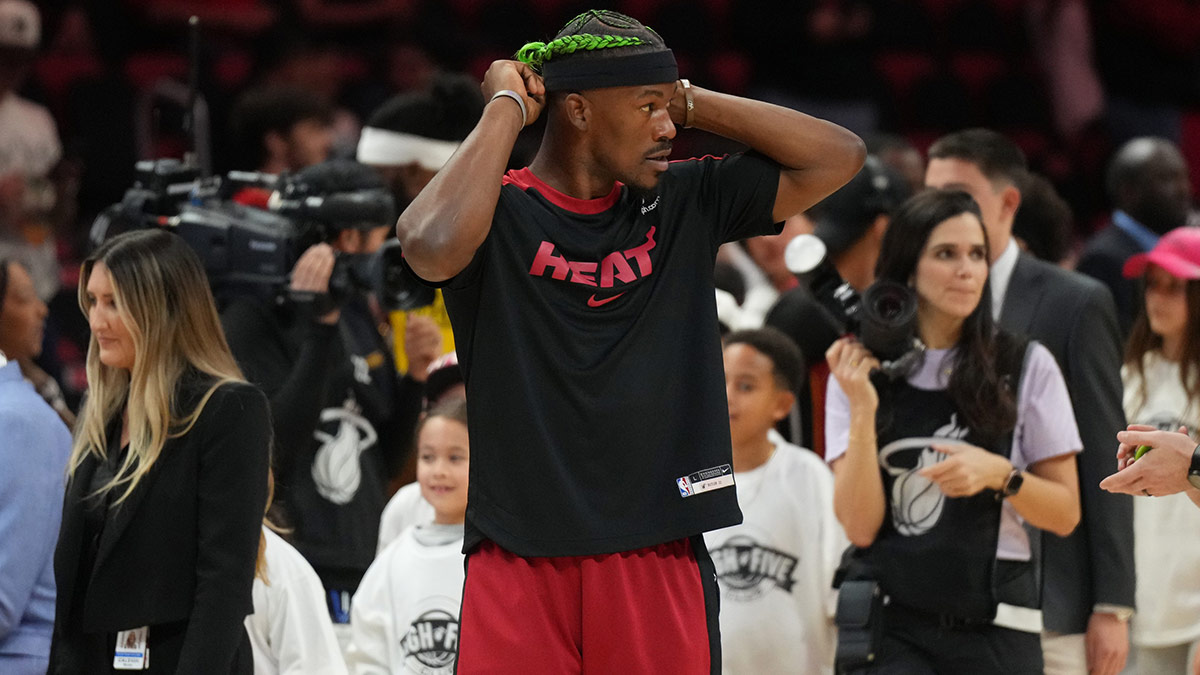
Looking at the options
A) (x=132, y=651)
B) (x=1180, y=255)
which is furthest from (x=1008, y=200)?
(x=132, y=651)

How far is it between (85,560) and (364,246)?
173cm

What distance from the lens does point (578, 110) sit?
2.88 meters

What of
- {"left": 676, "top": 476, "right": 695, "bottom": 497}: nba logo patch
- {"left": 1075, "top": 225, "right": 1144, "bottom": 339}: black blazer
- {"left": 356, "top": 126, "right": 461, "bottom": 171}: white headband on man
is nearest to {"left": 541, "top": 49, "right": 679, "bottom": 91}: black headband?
{"left": 676, "top": 476, "right": 695, "bottom": 497}: nba logo patch

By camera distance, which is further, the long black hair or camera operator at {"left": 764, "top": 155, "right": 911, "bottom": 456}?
camera operator at {"left": 764, "top": 155, "right": 911, "bottom": 456}

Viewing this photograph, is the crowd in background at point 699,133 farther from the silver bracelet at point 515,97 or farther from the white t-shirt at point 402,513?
the silver bracelet at point 515,97

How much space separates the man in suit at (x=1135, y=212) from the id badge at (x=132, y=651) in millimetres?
4185

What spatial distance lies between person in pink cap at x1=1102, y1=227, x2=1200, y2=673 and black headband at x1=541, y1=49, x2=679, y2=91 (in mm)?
2485

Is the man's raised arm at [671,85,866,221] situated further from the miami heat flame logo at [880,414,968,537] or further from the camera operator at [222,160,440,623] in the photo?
the camera operator at [222,160,440,623]

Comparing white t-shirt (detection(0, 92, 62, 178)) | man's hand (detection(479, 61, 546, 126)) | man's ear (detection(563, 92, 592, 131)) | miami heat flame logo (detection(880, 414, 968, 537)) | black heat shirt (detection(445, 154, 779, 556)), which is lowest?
miami heat flame logo (detection(880, 414, 968, 537))

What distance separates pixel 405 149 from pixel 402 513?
1551 mm

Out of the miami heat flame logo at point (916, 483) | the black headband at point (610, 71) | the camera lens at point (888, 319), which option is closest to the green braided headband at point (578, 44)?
the black headband at point (610, 71)

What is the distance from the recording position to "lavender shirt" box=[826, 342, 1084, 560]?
12.9 ft

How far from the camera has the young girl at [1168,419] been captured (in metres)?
4.82

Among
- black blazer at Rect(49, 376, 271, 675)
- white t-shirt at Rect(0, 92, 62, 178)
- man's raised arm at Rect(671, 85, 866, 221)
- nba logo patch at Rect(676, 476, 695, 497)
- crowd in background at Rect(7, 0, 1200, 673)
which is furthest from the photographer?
white t-shirt at Rect(0, 92, 62, 178)
